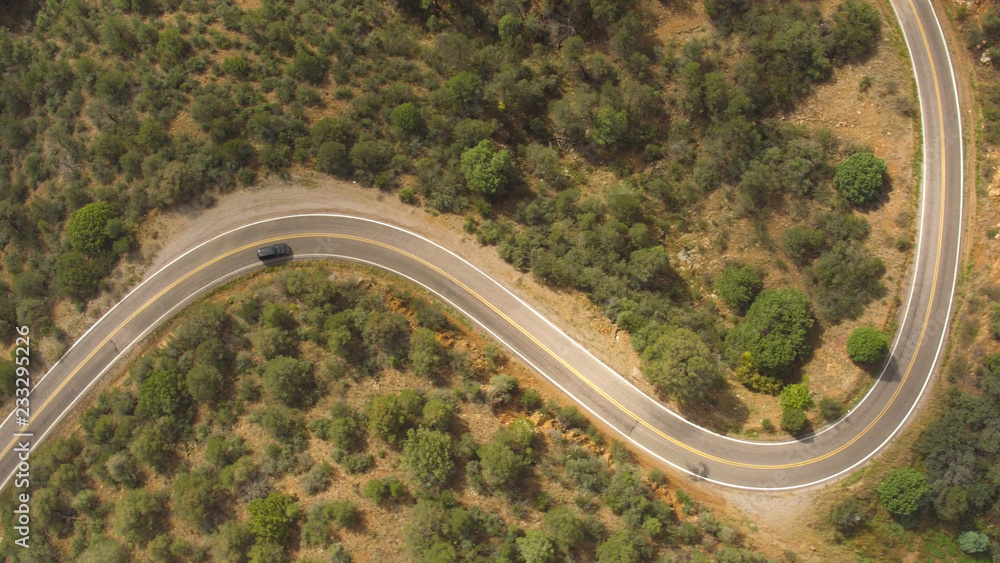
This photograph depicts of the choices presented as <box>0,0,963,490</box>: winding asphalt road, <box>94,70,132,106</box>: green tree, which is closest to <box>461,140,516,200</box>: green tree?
<box>0,0,963,490</box>: winding asphalt road

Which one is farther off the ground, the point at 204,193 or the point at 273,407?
the point at 204,193

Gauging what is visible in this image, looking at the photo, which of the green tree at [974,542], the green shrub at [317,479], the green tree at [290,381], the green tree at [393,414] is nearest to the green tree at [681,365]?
the green tree at [393,414]

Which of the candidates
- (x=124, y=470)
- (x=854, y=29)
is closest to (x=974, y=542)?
(x=854, y=29)

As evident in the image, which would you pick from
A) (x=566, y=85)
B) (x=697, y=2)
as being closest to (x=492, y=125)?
(x=566, y=85)

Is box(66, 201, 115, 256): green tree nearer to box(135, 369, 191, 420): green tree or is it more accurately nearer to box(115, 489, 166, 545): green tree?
box(135, 369, 191, 420): green tree

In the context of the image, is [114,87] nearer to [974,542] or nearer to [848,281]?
[848,281]

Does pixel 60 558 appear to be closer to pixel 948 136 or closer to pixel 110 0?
pixel 110 0
